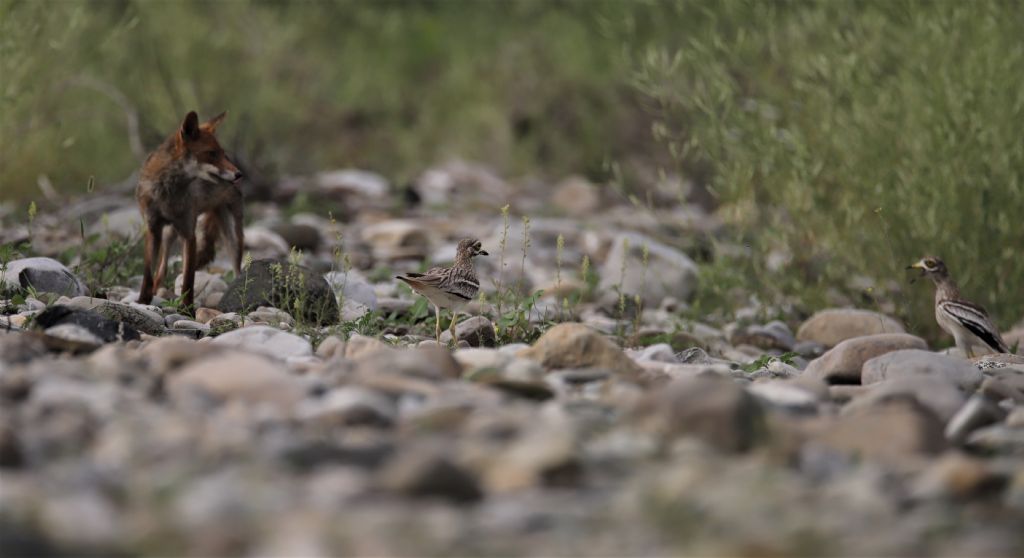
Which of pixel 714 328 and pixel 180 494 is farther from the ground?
pixel 714 328

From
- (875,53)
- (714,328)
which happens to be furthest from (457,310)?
(875,53)

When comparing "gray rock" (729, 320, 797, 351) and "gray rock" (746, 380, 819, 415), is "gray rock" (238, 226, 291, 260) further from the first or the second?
"gray rock" (746, 380, 819, 415)

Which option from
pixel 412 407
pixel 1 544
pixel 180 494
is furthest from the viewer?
pixel 412 407

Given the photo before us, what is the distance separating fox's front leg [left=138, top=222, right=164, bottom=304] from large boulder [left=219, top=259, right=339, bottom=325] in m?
0.37

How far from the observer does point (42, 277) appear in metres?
6.54

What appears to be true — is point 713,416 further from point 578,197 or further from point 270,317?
point 578,197

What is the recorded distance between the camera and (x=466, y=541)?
297cm

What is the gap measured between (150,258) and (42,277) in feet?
1.75

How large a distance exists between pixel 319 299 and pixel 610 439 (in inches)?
116

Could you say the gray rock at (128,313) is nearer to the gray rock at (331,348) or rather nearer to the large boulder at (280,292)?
the large boulder at (280,292)

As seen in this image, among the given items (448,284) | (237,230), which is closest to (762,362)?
(448,284)

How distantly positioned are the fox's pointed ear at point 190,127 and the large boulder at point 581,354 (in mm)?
2492

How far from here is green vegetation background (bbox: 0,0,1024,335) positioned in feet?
25.9

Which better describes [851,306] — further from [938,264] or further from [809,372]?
[809,372]
